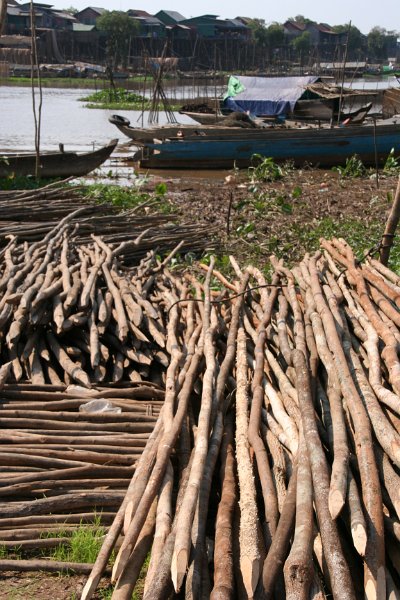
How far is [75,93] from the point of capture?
45.4 metres

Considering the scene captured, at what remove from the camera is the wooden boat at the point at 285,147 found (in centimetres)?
1683

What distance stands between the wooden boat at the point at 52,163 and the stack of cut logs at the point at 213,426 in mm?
7255

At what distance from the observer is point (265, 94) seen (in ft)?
75.2

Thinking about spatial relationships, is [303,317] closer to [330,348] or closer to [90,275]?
[330,348]

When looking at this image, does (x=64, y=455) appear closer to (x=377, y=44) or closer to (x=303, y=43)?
(x=303, y=43)

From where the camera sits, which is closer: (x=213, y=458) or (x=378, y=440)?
(x=378, y=440)

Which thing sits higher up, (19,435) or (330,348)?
(330,348)

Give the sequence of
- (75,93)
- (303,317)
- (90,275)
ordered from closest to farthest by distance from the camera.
→ 1. (303,317)
2. (90,275)
3. (75,93)

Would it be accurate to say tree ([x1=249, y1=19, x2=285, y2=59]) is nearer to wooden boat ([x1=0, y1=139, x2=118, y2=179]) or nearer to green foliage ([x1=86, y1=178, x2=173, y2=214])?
wooden boat ([x1=0, y1=139, x2=118, y2=179])

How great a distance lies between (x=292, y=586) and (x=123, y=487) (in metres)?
1.41

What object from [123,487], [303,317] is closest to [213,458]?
[123,487]

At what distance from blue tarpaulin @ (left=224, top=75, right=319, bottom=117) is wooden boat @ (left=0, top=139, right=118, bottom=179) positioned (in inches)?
377

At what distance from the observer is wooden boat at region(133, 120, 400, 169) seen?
55.2 ft

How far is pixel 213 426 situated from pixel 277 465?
45 cm
